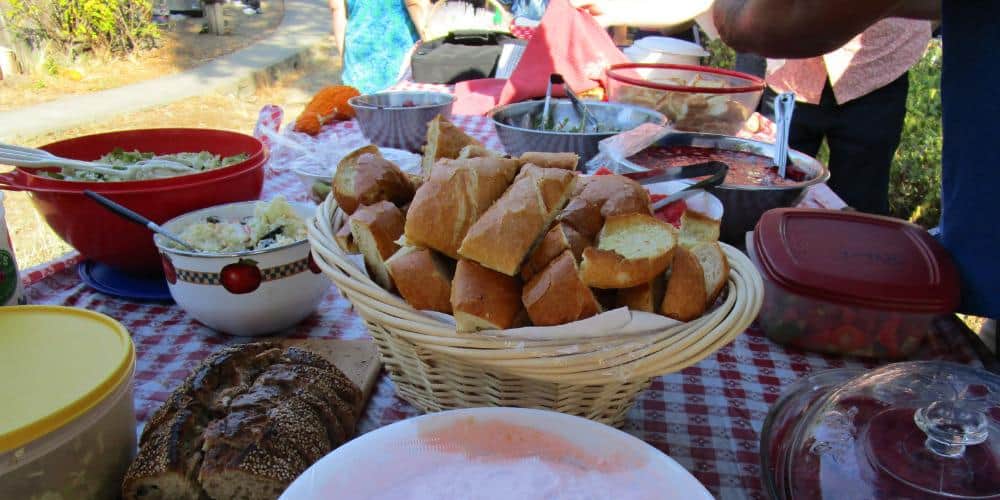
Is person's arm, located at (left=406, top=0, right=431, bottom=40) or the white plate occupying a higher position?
person's arm, located at (left=406, top=0, right=431, bottom=40)

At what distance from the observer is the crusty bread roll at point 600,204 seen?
3.04ft

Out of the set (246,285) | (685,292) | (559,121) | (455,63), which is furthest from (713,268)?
(455,63)

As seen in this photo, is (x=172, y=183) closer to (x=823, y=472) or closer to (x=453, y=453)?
(x=453, y=453)

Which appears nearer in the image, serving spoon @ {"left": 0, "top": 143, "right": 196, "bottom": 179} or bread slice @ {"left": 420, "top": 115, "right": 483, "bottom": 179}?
bread slice @ {"left": 420, "top": 115, "right": 483, "bottom": 179}

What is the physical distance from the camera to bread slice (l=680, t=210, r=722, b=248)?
1017 millimetres

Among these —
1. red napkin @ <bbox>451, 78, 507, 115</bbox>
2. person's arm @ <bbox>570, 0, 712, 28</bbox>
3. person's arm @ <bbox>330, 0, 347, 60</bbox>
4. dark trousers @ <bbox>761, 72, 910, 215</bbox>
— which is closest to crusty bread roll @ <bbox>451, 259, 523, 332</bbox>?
red napkin @ <bbox>451, 78, 507, 115</bbox>

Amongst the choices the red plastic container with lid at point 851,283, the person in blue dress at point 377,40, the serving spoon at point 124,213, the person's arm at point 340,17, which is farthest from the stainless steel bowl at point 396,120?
the person's arm at point 340,17

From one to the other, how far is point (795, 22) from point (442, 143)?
0.88 metres

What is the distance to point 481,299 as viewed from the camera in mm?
789

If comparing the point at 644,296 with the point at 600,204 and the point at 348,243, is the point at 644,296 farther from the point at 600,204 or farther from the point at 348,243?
the point at 348,243

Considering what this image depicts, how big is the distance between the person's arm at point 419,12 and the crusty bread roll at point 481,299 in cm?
359

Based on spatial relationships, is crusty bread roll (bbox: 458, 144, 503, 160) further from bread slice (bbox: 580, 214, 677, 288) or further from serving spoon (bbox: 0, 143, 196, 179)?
serving spoon (bbox: 0, 143, 196, 179)

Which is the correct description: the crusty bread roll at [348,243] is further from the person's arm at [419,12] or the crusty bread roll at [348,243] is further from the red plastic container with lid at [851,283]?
the person's arm at [419,12]

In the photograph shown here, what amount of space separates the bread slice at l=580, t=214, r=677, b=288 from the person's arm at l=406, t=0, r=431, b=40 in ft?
11.6
